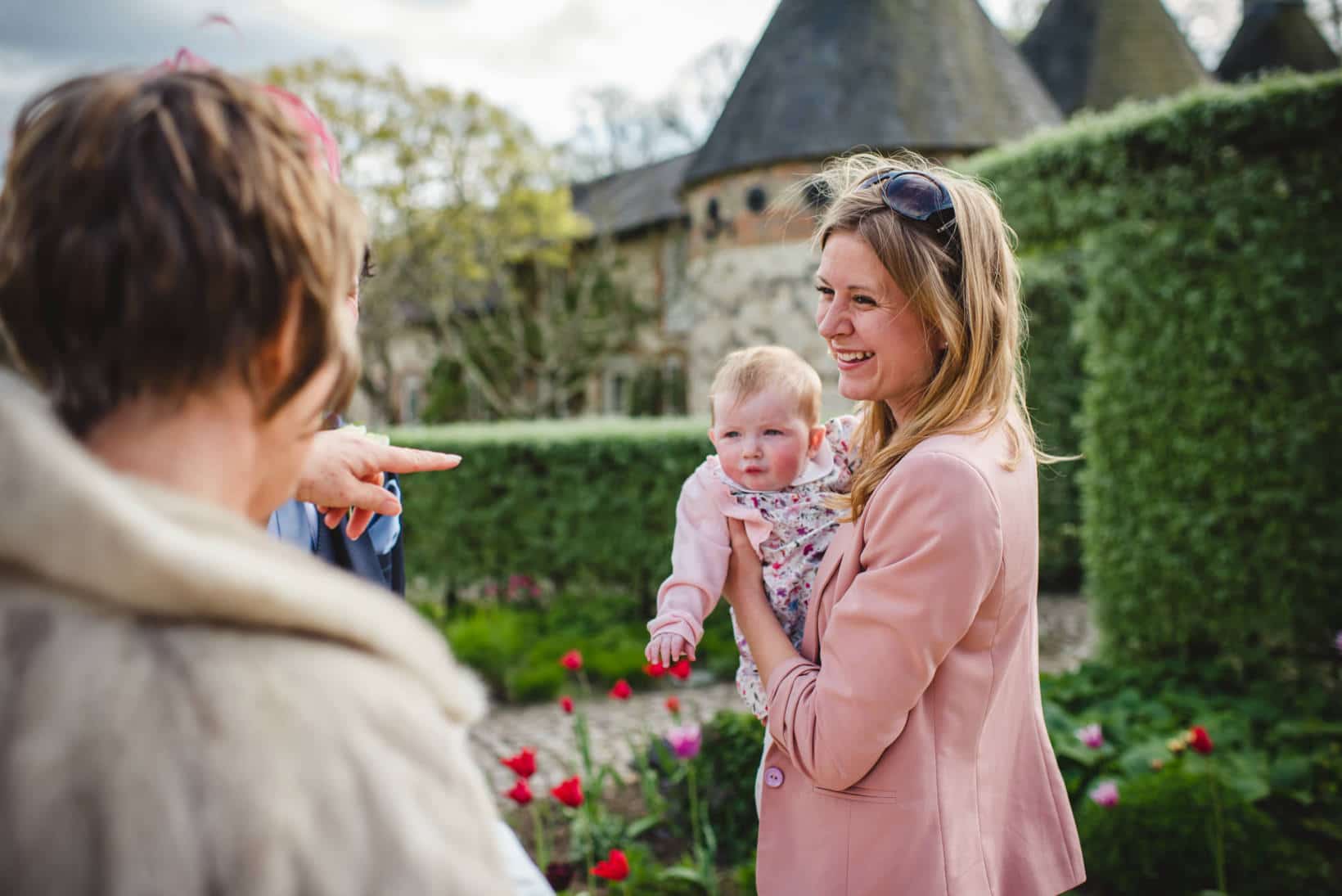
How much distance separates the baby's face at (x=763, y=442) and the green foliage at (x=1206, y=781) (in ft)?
8.03

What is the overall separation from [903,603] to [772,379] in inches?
34.6

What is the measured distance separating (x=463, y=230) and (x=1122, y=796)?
19570 millimetres

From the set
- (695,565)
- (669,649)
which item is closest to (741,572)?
(695,565)

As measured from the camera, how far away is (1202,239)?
20.0ft

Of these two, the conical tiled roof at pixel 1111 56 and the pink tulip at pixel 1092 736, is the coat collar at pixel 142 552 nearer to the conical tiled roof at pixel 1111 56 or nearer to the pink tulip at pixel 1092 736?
the pink tulip at pixel 1092 736

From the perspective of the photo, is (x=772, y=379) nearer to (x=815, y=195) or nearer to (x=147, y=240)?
(x=815, y=195)

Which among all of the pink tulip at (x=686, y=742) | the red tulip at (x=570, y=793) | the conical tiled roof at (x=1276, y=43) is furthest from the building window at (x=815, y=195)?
the conical tiled roof at (x=1276, y=43)

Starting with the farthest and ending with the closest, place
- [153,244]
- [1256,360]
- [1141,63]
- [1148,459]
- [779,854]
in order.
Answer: [1141,63] → [1148,459] → [1256,360] → [779,854] → [153,244]

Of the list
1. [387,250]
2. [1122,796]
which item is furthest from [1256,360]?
[387,250]

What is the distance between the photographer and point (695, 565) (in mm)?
2195

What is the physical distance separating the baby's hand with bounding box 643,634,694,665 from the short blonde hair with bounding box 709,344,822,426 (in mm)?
637

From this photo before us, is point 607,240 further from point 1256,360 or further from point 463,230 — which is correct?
point 1256,360

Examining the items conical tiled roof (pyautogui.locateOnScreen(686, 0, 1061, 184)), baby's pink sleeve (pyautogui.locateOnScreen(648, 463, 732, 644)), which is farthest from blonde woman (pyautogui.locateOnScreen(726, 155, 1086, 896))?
conical tiled roof (pyautogui.locateOnScreen(686, 0, 1061, 184))

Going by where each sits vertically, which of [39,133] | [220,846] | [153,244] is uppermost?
[39,133]
